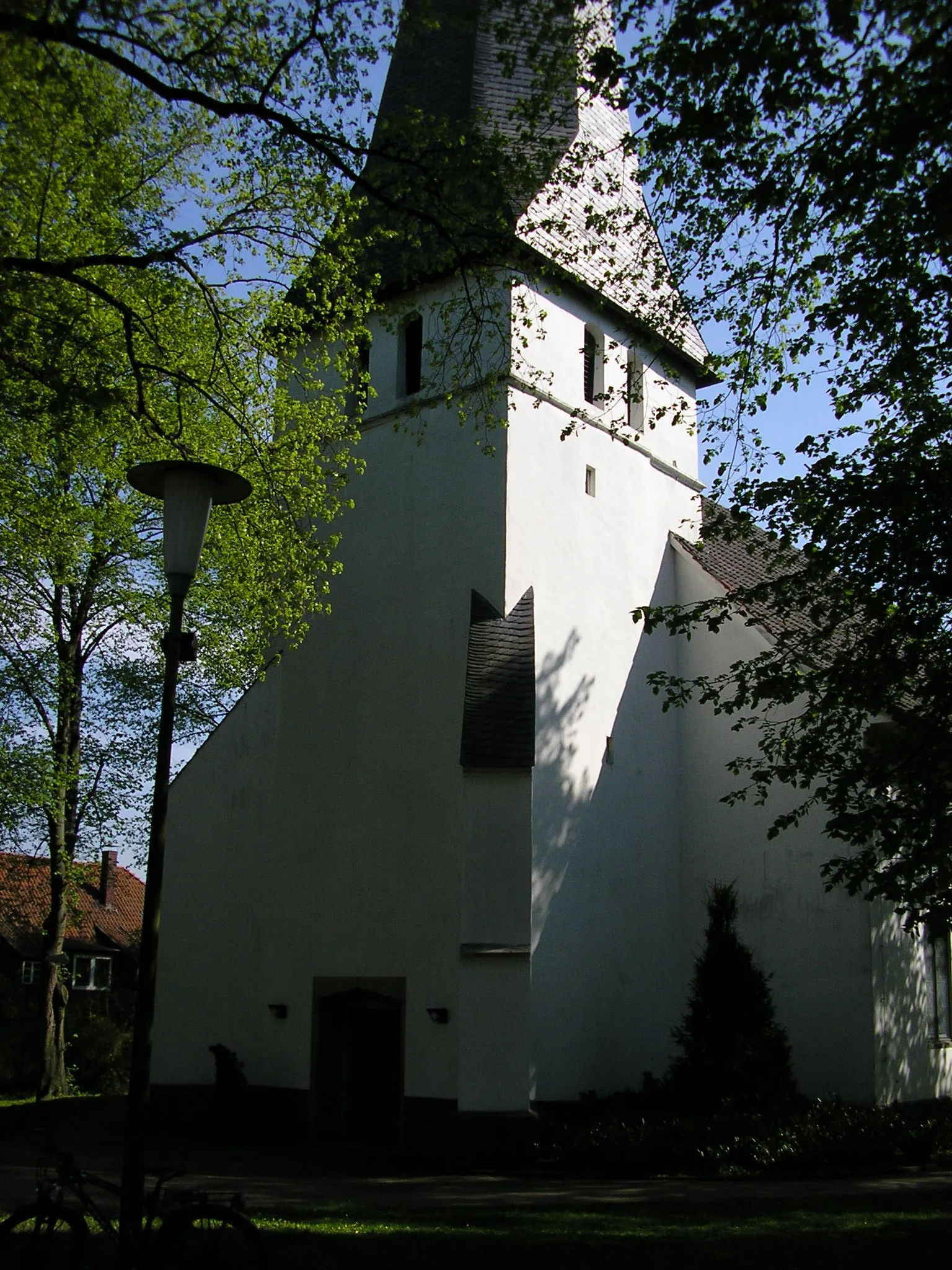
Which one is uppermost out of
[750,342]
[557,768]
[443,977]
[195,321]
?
[195,321]

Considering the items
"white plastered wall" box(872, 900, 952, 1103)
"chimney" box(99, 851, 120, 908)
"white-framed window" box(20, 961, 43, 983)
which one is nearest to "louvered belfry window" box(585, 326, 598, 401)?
"white plastered wall" box(872, 900, 952, 1103)

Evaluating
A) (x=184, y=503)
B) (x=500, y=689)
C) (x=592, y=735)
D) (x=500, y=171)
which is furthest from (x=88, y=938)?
(x=184, y=503)

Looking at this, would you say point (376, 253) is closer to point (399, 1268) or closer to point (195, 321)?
point (195, 321)

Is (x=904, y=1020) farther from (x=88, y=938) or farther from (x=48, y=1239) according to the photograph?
(x=88, y=938)

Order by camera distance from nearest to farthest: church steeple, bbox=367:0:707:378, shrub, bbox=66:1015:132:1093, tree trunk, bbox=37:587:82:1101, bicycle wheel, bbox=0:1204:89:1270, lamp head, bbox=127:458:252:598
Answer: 1. bicycle wheel, bbox=0:1204:89:1270
2. lamp head, bbox=127:458:252:598
3. church steeple, bbox=367:0:707:378
4. tree trunk, bbox=37:587:82:1101
5. shrub, bbox=66:1015:132:1093

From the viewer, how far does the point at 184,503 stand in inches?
313

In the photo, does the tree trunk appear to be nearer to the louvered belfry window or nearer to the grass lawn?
the louvered belfry window

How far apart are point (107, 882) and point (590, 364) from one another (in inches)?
1376

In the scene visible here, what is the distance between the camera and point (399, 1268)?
834cm

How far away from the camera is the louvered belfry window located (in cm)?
1891

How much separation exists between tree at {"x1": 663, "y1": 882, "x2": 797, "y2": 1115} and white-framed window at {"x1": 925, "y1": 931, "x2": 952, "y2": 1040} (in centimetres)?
384

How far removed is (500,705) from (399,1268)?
775 cm

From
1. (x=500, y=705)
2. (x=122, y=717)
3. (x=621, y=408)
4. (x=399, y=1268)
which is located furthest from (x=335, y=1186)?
(x=122, y=717)

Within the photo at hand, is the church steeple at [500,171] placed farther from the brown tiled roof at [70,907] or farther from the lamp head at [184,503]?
the brown tiled roof at [70,907]
